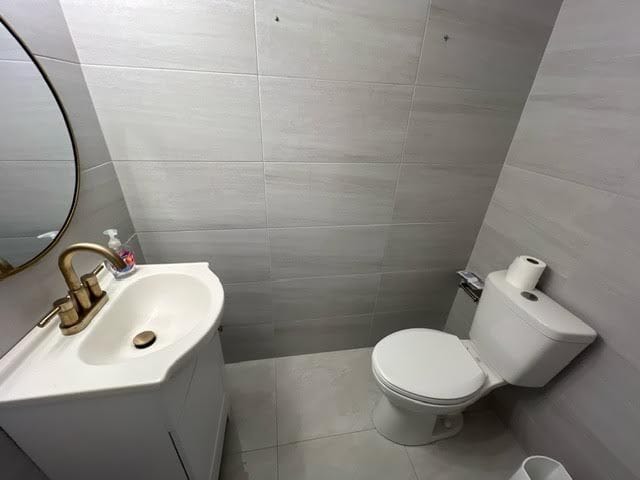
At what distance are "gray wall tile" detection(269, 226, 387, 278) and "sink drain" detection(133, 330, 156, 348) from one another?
1.85 ft

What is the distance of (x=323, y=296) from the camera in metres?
1.39

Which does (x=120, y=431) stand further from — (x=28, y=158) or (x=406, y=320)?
(x=406, y=320)

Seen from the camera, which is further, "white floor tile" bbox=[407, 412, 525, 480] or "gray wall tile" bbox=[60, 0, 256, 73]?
"white floor tile" bbox=[407, 412, 525, 480]

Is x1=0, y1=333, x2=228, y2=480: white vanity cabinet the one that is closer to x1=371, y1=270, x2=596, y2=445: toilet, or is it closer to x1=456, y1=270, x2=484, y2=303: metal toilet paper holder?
x1=371, y1=270, x2=596, y2=445: toilet

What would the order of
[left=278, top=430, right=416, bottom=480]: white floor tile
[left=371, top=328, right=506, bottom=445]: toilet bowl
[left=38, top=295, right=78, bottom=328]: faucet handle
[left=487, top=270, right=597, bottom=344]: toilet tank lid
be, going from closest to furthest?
[left=38, top=295, right=78, bottom=328]: faucet handle, [left=487, top=270, right=597, bottom=344]: toilet tank lid, [left=371, top=328, right=506, bottom=445]: toilet bowl, [left=278, top=430, right=416, bottom=480]: white floor tile

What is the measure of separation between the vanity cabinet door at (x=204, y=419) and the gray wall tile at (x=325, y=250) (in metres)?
0.46

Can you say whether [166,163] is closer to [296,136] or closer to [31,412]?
[296,136]

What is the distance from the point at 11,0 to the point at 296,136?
756 millimetres

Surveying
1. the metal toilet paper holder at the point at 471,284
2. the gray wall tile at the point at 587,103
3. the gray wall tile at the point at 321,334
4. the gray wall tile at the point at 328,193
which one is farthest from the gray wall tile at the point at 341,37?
the gray wall tile at the point at 321,334

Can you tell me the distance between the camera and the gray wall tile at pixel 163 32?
75 centimetres

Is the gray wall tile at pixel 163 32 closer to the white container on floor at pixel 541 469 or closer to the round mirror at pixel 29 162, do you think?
the round mirror at pixel 29 162

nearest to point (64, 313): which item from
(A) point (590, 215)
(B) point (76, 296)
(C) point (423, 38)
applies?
(B) point (76, 296)

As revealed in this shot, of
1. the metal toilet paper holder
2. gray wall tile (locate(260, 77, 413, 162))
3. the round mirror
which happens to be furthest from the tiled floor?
gray wall tile (locate(260, 77, 413, 162))

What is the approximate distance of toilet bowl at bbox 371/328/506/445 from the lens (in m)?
0.97
